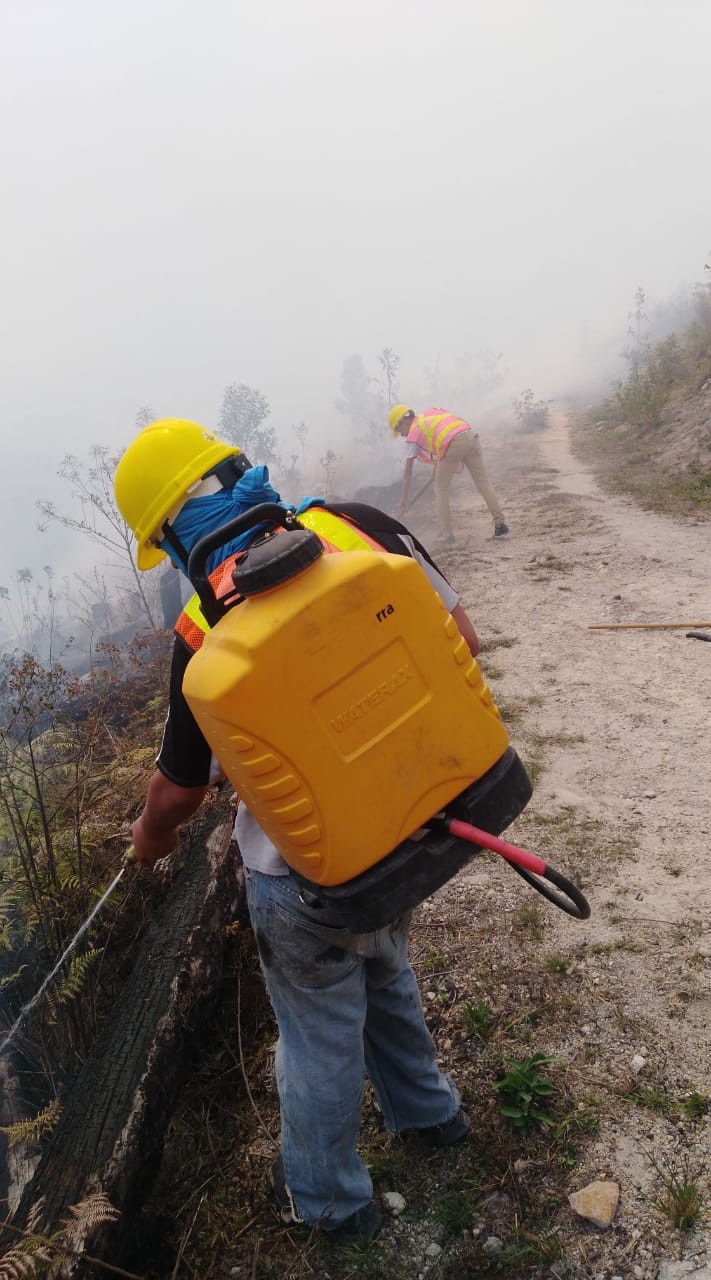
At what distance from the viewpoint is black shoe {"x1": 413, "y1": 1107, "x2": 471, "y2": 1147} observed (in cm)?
202

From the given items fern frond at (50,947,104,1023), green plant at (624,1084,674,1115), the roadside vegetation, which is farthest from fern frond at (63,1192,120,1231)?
the roadside vegetation

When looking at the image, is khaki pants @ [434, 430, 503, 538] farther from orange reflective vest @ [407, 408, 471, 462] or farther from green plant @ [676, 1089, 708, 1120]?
green plant @ [676, 1089, 708, 1120]

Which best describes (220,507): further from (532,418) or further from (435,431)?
(532,418)

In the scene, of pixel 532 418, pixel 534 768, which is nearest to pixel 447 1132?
pixel 534 768

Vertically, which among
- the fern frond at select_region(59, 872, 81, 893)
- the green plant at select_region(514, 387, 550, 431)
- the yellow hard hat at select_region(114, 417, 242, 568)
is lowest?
the green plant at select_region(514, 387, 550, 431)

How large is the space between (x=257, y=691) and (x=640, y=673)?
422 cm

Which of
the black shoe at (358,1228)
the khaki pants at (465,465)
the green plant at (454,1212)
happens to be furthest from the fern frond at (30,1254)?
the khaki pants at (465,465)

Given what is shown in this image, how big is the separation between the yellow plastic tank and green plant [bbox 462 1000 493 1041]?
4.84 feet

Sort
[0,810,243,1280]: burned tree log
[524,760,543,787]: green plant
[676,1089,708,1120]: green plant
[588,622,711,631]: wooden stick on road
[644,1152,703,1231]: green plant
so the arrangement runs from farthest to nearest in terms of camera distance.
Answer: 1. [588,622,711,631]: wooden stick on road
2. [524,760,543,787]: green plant
3. [676,1089,708,1120]: green plant
4. [0,810,243,1280]: burned tree log
5. [644,1152,703,1231]: green plant

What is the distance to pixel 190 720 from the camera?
61.2 inches

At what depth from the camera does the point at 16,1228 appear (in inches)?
64.7

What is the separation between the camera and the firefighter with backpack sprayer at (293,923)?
1.58m

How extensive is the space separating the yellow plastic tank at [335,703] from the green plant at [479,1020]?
4.84 feet

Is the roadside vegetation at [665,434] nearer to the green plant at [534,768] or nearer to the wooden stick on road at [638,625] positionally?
the wooden stick on road at [638,625]
